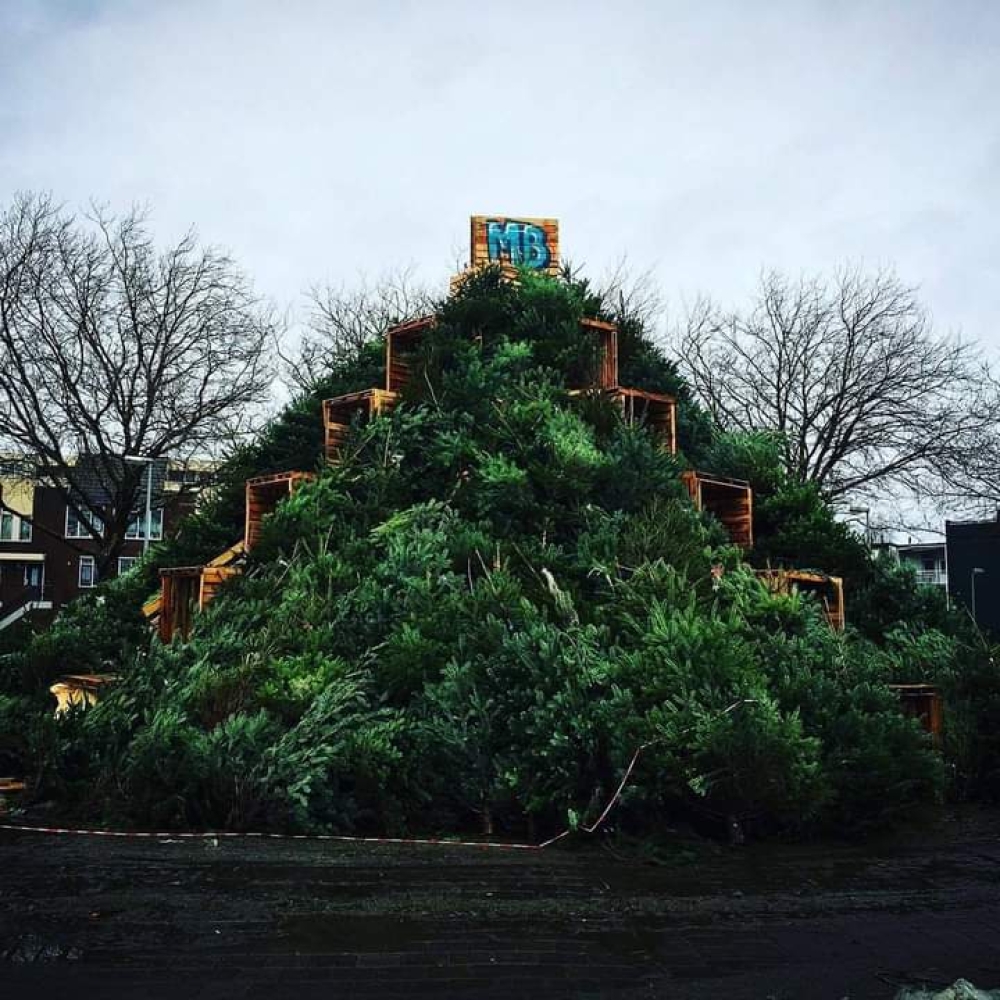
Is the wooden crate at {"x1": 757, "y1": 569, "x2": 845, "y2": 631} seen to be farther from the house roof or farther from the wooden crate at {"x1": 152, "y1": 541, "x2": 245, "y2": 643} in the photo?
the house roof

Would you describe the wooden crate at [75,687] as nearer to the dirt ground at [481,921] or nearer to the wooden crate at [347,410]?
the dirt ground at [481,921]

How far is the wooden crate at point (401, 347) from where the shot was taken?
16.3m

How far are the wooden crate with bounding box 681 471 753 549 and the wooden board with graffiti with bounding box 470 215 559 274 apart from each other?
6.02 meters

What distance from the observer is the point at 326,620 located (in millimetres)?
11328

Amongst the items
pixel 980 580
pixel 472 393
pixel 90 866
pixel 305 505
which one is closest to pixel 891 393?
pixel 980 580

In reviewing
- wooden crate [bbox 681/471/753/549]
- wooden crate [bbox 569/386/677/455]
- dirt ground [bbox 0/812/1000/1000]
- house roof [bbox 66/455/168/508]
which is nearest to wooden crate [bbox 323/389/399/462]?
wooden crate [bbox 569/386/677/455]

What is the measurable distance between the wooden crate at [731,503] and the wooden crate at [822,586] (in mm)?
1018

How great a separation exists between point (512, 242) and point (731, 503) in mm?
7038

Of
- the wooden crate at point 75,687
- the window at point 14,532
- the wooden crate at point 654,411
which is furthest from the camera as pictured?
the window at point 14,532

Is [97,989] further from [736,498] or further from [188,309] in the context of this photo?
[188,309]

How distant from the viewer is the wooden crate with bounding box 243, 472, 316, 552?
14367mm

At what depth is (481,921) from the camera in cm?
618

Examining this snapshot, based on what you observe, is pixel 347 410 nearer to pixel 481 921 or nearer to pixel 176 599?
pixel 176 599

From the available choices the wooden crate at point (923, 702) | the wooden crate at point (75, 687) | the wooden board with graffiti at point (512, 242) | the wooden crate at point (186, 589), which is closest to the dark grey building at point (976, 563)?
the wooden board with graffiti at point (512, 242)
